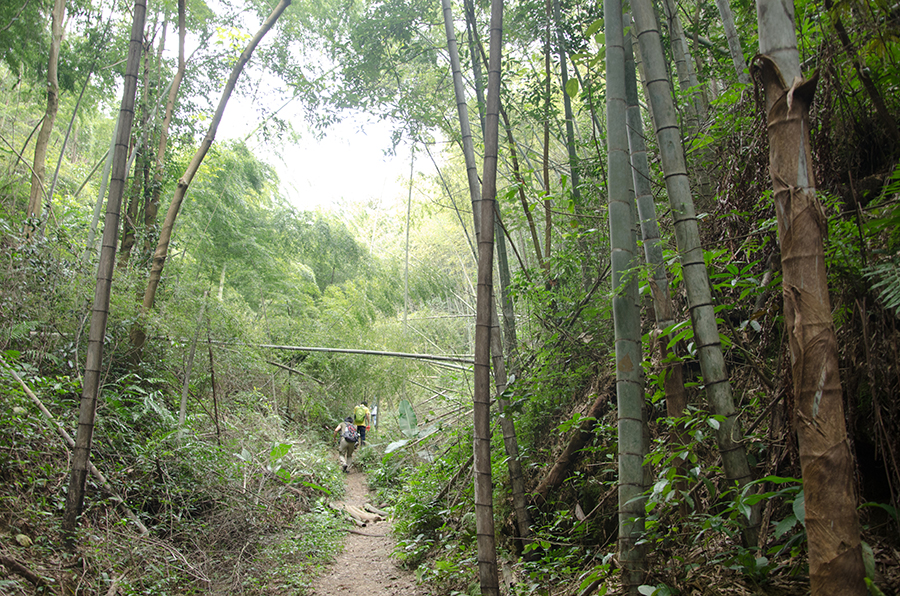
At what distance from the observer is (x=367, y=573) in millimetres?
3609

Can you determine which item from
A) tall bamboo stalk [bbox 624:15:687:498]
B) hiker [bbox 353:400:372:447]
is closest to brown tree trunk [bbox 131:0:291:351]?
tall bamboo stalk [bbox 624:15:687:498]

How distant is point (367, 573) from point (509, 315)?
2.11 m

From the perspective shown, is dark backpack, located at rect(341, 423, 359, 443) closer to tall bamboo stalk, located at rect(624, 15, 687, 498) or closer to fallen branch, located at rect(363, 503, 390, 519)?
fallen branch, located at rect(363, 503, 390, 519)

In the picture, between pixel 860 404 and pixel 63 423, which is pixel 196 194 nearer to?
pixel 63 423

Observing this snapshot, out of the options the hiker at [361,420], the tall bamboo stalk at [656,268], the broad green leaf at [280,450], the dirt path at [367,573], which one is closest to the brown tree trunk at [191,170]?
the broad green leaf at [280,450]

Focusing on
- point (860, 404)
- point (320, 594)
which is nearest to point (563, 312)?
point (860, 404)

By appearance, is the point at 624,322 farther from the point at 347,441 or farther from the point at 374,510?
the point at 347,441

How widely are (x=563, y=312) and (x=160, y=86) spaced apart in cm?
466

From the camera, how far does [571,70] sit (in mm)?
4652

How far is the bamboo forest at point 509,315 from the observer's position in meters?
1.28

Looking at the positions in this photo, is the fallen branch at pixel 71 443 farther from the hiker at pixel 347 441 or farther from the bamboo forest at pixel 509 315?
the hiker at pixel 347 441

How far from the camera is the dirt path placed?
319cm

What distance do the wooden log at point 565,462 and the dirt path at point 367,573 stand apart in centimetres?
89

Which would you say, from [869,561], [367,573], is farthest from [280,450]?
[869,561]
